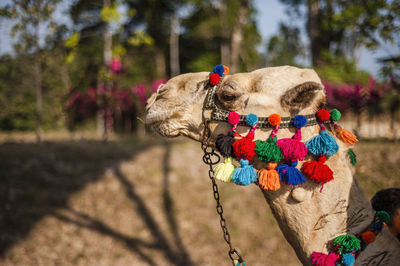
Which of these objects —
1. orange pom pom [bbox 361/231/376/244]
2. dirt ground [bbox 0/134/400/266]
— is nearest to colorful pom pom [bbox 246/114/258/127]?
orange pom pom [bbox 361/231/376/244]

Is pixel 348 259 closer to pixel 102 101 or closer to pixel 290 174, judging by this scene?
pixel 290 174

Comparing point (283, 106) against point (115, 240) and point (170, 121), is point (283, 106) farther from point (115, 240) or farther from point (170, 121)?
point (115, 240)

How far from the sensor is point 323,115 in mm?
1512

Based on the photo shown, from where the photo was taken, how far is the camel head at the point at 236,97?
1.51m

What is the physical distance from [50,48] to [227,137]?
922 centimetres

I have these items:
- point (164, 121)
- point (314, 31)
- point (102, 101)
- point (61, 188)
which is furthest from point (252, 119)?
point (314, 31)

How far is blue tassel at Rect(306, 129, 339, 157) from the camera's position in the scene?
1.46 meters

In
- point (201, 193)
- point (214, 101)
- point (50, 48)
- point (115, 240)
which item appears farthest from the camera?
point (50, 48)

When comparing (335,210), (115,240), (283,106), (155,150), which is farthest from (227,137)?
(155,150)

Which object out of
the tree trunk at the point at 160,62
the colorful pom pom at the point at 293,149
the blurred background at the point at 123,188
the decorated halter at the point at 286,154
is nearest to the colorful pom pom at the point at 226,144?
the decorated halter at the point at 286,154

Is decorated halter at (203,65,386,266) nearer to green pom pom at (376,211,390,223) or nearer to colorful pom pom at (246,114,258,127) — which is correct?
colorful pom pom at (246,114,258,127)

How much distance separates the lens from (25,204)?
242 inches

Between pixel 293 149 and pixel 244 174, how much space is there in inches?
10.4

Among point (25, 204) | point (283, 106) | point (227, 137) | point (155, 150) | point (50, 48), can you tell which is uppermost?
point (50, 48)
